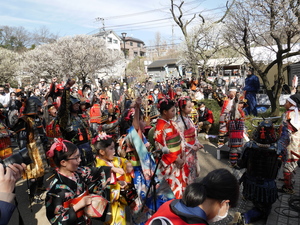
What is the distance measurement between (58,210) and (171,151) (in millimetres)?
1659

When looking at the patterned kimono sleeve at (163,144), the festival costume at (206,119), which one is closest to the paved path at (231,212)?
the patterned kimono sleeve at (163,144)

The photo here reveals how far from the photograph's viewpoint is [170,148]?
→ 323cm

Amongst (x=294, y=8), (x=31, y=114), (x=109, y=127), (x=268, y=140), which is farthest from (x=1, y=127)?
(x=294, y=8)

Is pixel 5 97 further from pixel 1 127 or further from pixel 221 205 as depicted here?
pixel 221 205

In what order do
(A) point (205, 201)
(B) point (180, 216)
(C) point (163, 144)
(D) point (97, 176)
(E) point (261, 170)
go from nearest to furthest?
(B) point (180, 216)
(A) point (205, 201)
(D) point (97, 176)
(C) point (163, 144)
(E) point (261, 170)

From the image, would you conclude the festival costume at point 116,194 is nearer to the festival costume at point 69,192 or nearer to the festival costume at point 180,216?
the festival costume at point 69,192

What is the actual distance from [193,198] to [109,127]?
3.89 metres

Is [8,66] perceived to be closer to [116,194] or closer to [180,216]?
[116,194]

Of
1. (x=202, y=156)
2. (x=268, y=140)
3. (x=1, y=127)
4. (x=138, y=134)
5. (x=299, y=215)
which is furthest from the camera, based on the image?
(x=202, y=156)

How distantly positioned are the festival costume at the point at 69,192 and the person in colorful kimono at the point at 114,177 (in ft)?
1.11

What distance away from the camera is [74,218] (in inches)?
82.3

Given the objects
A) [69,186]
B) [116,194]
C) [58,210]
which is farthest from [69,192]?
[116,194]

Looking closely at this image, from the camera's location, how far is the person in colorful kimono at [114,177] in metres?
2.92

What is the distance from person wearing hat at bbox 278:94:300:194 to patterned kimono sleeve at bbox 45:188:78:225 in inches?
157
